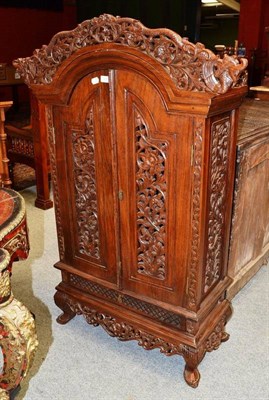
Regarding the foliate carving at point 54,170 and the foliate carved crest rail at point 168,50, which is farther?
the foliate carving at point 54,170

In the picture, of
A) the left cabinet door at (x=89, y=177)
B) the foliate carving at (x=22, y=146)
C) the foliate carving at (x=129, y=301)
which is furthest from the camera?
the foliate carving at (x=22, y=146)

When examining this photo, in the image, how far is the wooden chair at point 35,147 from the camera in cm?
324

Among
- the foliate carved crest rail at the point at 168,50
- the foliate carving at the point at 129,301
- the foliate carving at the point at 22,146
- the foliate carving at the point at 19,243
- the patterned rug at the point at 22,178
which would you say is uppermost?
the foliate carved crest rail at the point at 168,50

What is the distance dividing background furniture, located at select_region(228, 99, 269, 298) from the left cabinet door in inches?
22.4

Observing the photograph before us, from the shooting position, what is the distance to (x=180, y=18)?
5051 mm

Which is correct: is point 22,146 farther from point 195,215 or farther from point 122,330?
→ point 195,215

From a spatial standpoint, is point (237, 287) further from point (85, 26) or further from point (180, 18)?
point (180, 18)

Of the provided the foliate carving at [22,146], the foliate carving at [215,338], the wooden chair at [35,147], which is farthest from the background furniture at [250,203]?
the foliate carving at [22,146]

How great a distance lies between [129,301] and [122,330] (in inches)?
5.5

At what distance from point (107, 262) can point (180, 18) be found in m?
4.21

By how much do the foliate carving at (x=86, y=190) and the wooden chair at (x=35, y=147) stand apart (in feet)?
5.38

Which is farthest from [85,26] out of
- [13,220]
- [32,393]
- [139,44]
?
[32,393]

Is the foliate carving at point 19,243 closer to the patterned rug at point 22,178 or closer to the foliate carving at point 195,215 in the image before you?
the foliate carving at point 195,215

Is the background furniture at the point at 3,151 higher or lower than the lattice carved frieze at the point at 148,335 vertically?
higher
